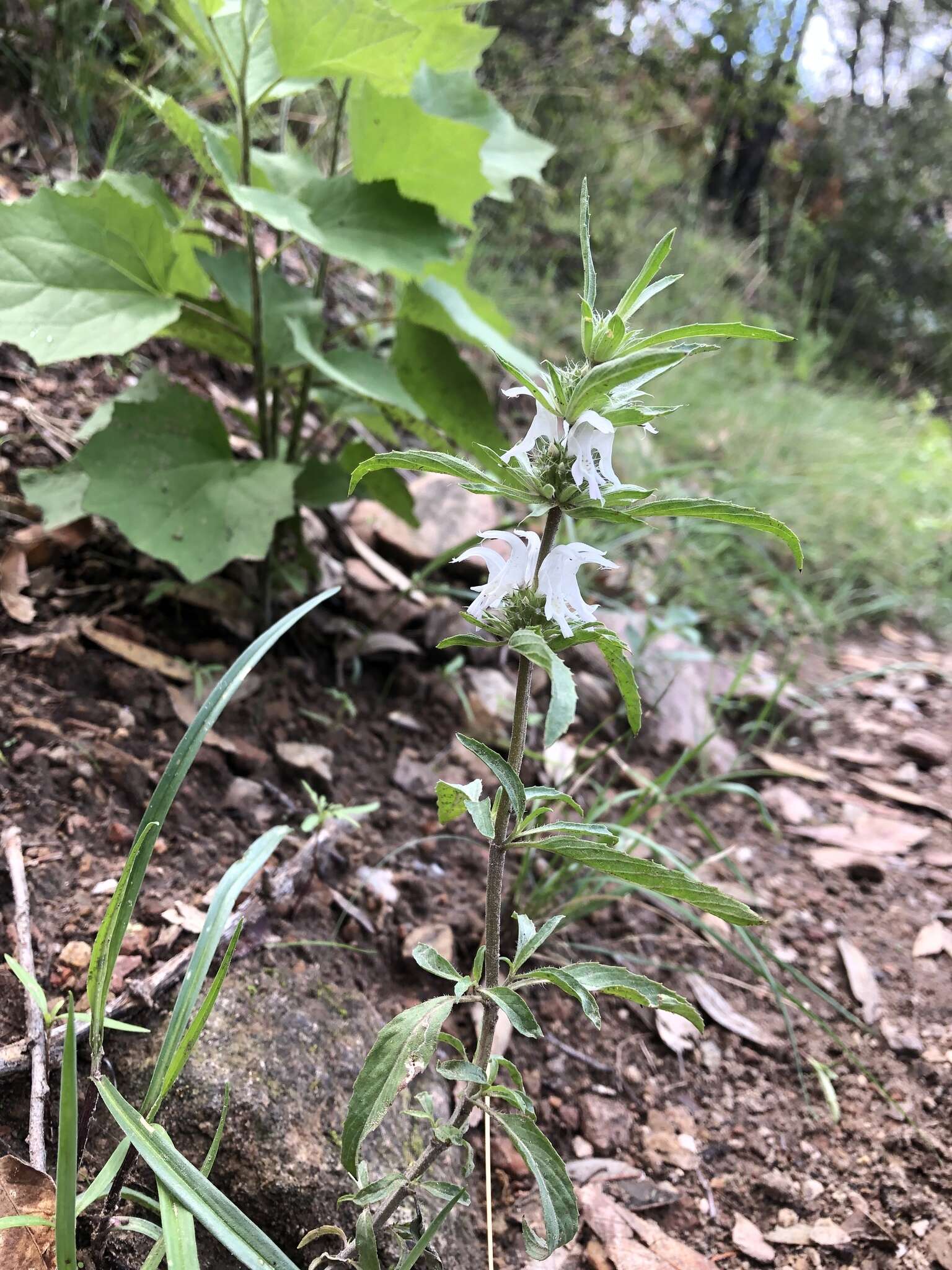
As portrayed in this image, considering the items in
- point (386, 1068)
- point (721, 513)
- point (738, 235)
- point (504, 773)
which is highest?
point (738, 235)

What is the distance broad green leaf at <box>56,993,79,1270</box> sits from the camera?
2.00ft

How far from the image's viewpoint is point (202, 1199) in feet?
2.21

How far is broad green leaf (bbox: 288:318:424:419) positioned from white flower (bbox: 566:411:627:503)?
767mm

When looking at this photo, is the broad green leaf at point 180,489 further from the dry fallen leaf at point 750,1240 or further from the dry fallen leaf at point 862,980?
the dry fallen leaf at point 862,980

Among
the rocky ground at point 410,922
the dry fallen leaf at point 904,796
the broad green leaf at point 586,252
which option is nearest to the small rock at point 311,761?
the rocky ground at point 410,922

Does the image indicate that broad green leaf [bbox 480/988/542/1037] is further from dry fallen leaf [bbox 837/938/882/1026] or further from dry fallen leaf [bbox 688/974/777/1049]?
dry fallen leaf [bbox 837/938/882/1026]

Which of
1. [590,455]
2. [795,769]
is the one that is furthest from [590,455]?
[795,769]

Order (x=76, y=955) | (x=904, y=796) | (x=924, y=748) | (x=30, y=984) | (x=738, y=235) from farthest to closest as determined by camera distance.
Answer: (x=738, y=235) → (x=924, y=748) → (x=904, y=796) → (x=76, y=955) → (x=30, y=984)

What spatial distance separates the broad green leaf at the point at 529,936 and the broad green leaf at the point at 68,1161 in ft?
1.15

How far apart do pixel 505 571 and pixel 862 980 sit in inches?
47.7

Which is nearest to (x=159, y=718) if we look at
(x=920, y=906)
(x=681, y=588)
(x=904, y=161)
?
(x=920, y=906)

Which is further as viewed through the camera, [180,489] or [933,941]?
[933,941]

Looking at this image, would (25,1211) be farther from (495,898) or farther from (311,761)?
(311,761)

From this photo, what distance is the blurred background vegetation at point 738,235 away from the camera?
254 centimetres
